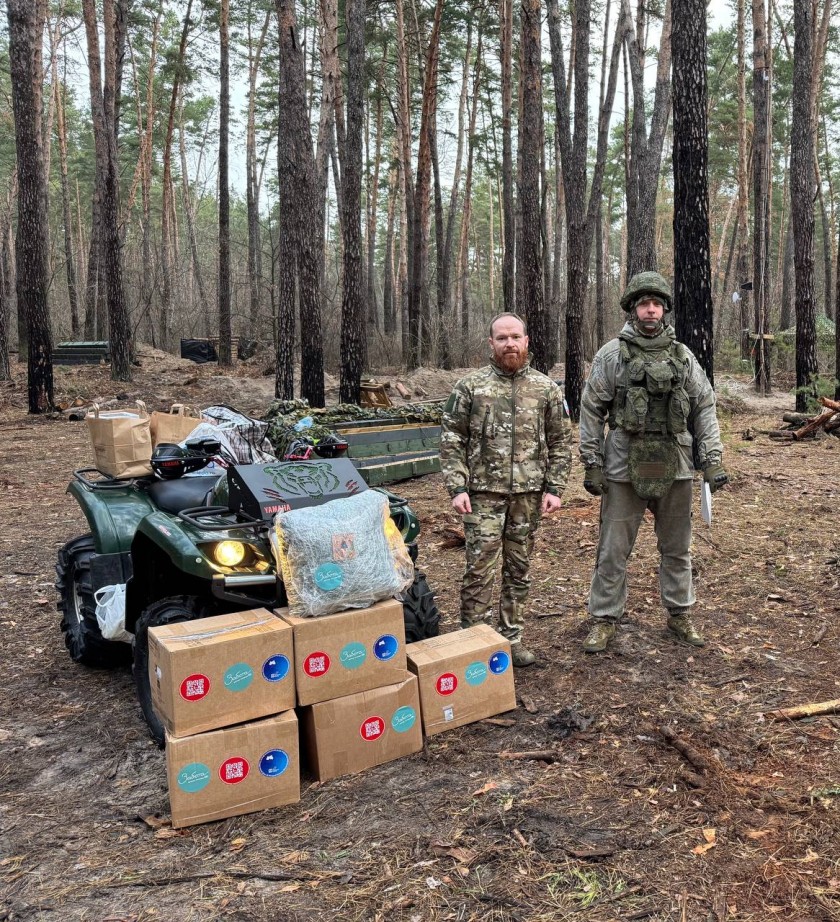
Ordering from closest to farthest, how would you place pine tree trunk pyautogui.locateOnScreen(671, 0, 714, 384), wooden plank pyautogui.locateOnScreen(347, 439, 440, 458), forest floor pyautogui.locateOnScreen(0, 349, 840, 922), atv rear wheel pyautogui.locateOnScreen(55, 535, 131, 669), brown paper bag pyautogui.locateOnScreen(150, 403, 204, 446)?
forest floor pyautogui.locateOnScreen(0, 349, 840, 922) < atv rear wheel pyautogui.locateOnScreen(55, 535, 131, 669) < brown paper bag pyautogui.locateOnScreen(150, 403, 204, 446) < pine tree trunk pyautogui.locateOnScreen(671, 0, 714, 384) < wooden plank pyautogui.locateOnScreen(347, 439, 440, 458)

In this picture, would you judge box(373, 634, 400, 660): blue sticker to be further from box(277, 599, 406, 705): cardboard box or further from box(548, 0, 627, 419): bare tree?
box(548, 0, 627, 419): bare tree

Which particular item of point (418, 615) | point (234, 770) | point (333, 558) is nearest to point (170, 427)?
point (418, 615)

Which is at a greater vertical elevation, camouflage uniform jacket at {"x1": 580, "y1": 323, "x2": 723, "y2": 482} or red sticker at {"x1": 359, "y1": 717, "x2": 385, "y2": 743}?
camouflage uniform jacket at {"x1": 580, "y1": 323, "x2": 723, "y2": 482}

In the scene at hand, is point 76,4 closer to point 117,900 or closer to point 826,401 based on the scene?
point 826,401

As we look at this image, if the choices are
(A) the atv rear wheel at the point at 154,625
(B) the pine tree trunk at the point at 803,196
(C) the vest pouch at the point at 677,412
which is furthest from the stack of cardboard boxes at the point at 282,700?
(B) the pine tree trunk at the point at 803,196

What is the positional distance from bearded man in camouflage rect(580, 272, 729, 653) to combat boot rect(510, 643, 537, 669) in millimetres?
383

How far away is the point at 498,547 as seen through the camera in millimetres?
4316

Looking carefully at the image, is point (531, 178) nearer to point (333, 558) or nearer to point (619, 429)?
point (619, 429)

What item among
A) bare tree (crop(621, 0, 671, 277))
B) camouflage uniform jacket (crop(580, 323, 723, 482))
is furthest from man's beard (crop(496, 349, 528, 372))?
bare tree (crop(621, 0, 671, 277))

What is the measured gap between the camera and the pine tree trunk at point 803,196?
1364 centimetres

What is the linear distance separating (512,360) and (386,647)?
5.72 feet

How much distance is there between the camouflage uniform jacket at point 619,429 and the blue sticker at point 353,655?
1802 mm

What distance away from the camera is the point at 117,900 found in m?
2.57

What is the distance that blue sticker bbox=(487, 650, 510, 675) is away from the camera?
3.84 meters
